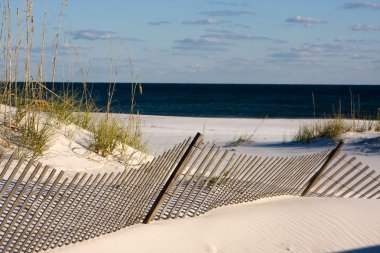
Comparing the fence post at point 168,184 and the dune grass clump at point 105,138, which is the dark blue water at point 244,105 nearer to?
the dune grass clump at point 105,138

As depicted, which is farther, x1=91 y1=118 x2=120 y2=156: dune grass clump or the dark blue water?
the dark blue water

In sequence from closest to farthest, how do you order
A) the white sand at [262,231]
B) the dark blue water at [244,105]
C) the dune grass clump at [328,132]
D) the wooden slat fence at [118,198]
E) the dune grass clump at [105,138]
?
1. the wooden slat fence at [118,198]
2. the white sand at [262,231]
3. the dune grass clump at [105,138]
4. the dune grass clump at [328,132]
5. the dark blue water at [244,105]

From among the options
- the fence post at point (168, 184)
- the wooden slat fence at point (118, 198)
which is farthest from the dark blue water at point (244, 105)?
the fence post at point (168, 184)

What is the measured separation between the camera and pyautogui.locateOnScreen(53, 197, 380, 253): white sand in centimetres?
490

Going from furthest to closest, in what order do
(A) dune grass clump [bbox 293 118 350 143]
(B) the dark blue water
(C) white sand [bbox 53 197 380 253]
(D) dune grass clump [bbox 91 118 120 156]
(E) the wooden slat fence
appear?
(B) the dark blue water, (A) dune grass clump [bbox 293 118 350 143], (D) dune grass clump [bbox 91 118 120 156], (C) white sand [bbox 53 197 380 253], (E) the wooden slat fence

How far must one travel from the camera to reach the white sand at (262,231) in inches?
193

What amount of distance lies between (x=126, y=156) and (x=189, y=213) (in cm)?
225

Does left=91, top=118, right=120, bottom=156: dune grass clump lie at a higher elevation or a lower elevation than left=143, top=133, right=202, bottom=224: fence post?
lower

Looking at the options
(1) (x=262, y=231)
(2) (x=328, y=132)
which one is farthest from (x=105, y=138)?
(2) (x=328, y=132)

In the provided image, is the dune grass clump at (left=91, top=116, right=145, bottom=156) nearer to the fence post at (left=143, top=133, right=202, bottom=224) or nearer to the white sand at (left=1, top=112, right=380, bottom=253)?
the white sand at (left=1, top=112, right=380, bottom=253)

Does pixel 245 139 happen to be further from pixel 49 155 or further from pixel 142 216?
pixel 142 216

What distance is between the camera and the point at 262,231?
18.0 ft

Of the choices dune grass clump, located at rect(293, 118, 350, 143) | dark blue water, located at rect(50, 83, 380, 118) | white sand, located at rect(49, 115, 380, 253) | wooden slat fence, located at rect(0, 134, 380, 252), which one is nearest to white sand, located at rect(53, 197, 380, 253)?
white sand, located at rect(49, 115, 380, 253)

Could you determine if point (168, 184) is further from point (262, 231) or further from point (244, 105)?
point (244, 105)
